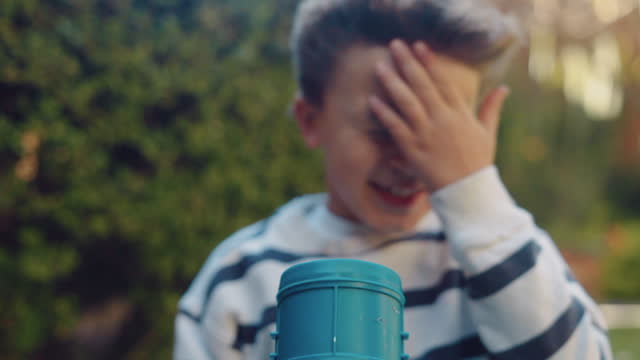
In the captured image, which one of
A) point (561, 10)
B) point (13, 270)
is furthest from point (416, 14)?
point (561, 10)

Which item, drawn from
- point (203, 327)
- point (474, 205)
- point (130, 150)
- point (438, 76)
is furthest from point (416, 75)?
point (130, 150)

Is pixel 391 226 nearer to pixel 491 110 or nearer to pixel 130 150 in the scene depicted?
pixel 491 110

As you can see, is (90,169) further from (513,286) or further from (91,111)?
(513,286)

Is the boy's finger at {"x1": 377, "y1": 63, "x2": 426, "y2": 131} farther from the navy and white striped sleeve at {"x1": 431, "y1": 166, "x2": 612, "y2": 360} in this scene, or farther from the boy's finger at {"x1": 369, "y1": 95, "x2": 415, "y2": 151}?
the navy and white striped sleeve at {"x1": 431, "y1": 166, "x2": 612, "y2": 360}

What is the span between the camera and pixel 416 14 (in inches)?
55.9

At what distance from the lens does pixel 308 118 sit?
5.28 ft

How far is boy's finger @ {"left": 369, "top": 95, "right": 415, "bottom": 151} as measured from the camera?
1.33 metres

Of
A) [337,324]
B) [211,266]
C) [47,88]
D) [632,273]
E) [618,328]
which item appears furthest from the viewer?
[632,273]

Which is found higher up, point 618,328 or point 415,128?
point 415,128

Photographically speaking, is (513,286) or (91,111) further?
(91,111)

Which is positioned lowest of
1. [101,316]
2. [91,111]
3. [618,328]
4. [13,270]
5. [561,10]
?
[618,328]

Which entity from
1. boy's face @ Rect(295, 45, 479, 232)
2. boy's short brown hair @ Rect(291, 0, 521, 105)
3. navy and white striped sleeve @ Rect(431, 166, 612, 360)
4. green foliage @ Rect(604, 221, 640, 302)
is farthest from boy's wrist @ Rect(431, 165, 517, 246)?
green foliage @ Rect(604, 221, 640, 302)

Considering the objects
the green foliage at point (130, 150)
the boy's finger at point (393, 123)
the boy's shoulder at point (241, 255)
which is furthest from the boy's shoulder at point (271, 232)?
the green foliage at point (130, 150)

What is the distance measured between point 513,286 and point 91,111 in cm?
143
